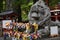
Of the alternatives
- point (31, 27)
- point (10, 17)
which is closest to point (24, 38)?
point (31, 27)

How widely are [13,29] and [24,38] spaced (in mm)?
2640

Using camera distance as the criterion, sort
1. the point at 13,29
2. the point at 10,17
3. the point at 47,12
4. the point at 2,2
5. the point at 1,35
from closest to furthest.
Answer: the point at 13,29
the point at 47,12
the point at 1,35
the point at 10,17
the point at 2,2

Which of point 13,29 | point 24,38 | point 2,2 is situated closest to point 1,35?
point 13,29

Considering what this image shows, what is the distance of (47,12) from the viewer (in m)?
12.3

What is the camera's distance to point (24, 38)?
29.1 ft

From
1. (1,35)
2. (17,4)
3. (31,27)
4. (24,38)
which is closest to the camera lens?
(24,38)

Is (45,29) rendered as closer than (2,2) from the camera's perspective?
Yes

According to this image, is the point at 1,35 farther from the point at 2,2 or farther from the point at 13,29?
the point at 2,2

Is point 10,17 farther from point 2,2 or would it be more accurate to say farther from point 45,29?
point 2,2

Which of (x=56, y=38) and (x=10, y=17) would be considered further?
(x=10, y=17)

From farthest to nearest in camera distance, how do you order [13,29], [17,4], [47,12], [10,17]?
[17,4], [10,17], [47,12], [13,29]

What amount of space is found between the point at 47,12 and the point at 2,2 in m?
11.9

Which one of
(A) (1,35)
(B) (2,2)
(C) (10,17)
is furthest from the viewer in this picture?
(B) (2,2)

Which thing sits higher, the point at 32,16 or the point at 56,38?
the point at 32,16
